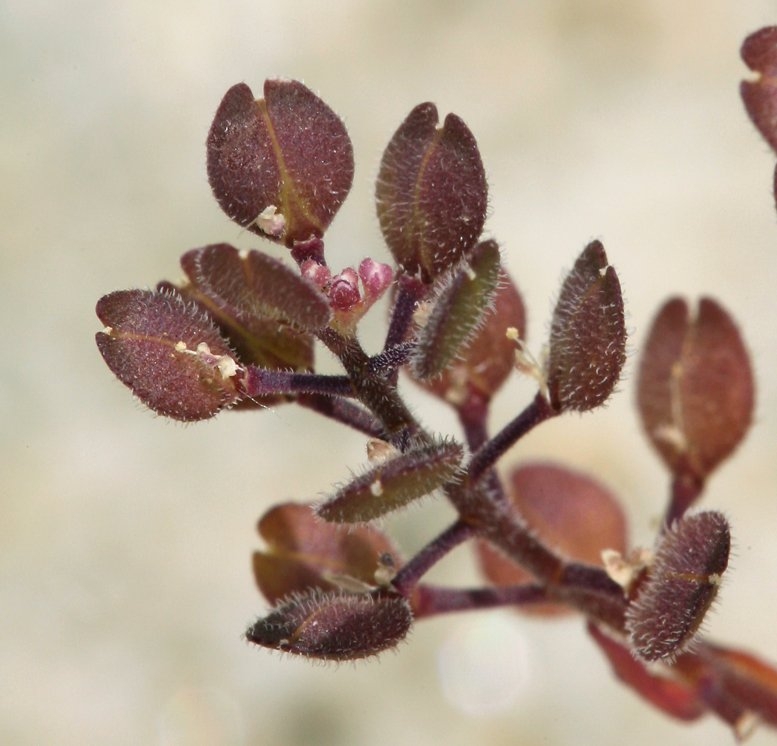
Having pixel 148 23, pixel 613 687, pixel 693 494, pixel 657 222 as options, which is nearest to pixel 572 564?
pixel 693 494

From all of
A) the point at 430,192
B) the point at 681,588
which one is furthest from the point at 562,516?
the point at 430,192

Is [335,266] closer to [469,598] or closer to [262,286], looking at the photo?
[469,598]

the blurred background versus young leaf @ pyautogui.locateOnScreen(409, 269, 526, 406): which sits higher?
the blurred background

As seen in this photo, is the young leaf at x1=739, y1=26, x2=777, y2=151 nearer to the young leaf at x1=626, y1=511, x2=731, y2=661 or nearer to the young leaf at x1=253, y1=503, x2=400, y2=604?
the young leaf at x1=626, y1=511, x2=731, y2=661

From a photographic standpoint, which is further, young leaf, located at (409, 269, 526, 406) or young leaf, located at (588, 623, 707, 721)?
young leaf, located at (588, 623, 707, 721)

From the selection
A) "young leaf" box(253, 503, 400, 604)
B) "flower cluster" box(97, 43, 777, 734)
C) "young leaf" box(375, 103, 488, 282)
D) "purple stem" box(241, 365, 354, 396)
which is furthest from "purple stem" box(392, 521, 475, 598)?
"young leaf" box(375, 103, 488, 282)

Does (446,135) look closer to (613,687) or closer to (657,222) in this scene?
(613,687)
